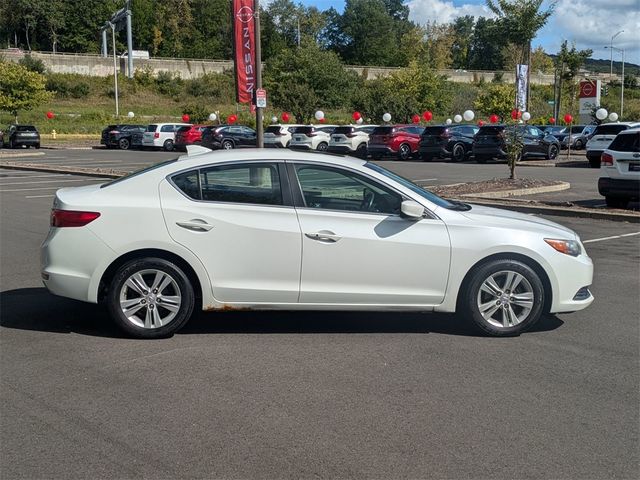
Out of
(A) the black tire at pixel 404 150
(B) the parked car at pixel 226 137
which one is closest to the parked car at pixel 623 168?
(A) the black tire at pixel 404 150

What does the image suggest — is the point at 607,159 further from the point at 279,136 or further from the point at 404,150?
the point at 279,136

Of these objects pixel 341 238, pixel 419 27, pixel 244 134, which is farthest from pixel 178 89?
pixel 341 238

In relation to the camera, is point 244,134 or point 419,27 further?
point 419,27

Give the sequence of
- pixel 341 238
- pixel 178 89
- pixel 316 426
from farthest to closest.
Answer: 1. pixel 178 89
2. pixel 341 238
3. pixel 316 426

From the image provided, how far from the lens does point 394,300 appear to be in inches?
252

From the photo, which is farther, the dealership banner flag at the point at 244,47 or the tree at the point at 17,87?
the tree at the point at 17,87

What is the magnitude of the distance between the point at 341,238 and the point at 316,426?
2.04 metres

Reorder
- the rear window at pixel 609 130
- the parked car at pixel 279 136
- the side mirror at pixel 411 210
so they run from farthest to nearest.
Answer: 1. the parked car at pixel 279 136
2. the rear window at pixel 609 130
3. the side mirror at pixel 411 210

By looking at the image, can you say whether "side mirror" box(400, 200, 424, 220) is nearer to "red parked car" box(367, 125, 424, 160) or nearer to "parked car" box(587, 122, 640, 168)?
"parked car" box(587, 122, 640, 168)

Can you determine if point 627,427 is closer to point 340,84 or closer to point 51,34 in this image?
point 340,84

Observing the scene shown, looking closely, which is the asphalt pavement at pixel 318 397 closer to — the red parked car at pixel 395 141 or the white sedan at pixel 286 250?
the white sedan at pixel 286 250

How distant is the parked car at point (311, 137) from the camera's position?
127 feet

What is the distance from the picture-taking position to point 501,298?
6.47 meters

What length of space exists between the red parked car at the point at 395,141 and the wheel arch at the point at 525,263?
29193 mm
